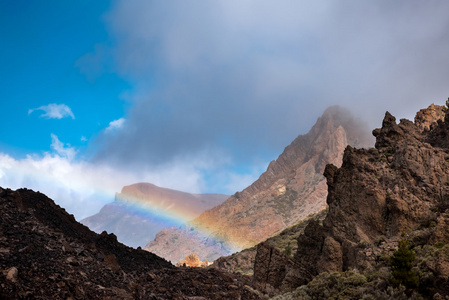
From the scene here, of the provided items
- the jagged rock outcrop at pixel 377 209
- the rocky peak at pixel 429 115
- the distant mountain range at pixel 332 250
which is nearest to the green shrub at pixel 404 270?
the distant mountain range at pixel 332 250

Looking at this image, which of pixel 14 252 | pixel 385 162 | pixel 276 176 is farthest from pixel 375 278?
pixel 276 176

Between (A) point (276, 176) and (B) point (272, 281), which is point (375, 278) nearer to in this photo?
(B) point (272, 281)

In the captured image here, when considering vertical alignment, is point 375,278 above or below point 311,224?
below

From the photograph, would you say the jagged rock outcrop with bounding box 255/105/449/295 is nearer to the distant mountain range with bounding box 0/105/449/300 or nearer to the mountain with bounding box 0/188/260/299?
the distant mountain range with bounding box 0/105/449/300

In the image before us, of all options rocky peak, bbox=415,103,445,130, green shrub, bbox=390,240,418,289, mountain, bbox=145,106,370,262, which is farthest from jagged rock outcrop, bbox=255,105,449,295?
mountain, bbox=145,106,370,262

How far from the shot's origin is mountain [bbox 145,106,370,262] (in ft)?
458

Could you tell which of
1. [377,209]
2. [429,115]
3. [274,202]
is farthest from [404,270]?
[274,202]

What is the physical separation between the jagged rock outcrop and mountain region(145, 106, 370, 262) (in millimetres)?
105207

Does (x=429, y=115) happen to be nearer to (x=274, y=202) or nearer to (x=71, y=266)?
(x=71, y=266)

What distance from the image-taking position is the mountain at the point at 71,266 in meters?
16.2

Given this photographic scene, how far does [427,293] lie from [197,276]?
19325 mm

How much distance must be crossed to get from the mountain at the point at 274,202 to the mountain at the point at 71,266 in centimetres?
10240

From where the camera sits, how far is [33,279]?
52.3 ft

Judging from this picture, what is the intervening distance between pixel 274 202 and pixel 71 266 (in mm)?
136285
